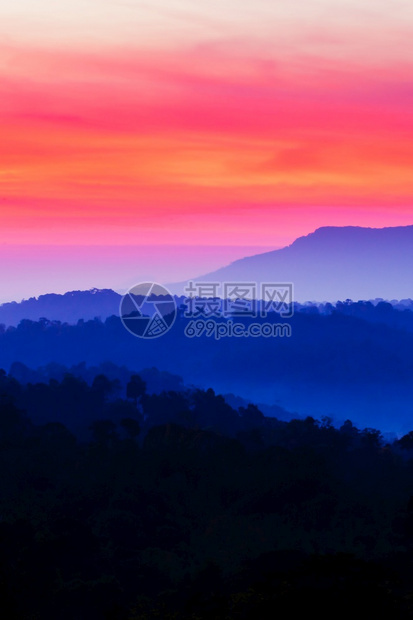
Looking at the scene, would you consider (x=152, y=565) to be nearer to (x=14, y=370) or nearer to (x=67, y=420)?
(x=67, y=420)

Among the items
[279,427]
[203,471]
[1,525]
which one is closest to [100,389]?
[279,427]

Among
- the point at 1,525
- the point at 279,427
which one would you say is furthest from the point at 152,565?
the point at 279,427

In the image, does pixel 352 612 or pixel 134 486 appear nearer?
pixel 352 612

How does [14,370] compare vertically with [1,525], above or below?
above

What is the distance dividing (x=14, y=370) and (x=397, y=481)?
98627 mm

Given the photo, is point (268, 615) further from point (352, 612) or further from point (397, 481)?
point (397, 481)

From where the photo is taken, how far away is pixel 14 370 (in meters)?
155

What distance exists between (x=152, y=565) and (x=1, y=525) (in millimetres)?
8008

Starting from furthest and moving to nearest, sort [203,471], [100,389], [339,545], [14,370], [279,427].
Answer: [14,370], [100,389], [279,427], [203,471], [339,545]

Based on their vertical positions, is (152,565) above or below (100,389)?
below

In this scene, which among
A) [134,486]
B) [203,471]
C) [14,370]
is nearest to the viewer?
[134,486]

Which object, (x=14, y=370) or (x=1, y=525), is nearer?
(x=1, y=525)

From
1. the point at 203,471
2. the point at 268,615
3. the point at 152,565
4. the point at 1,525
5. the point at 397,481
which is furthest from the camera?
the point at 397,481

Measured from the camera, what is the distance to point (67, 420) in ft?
307
